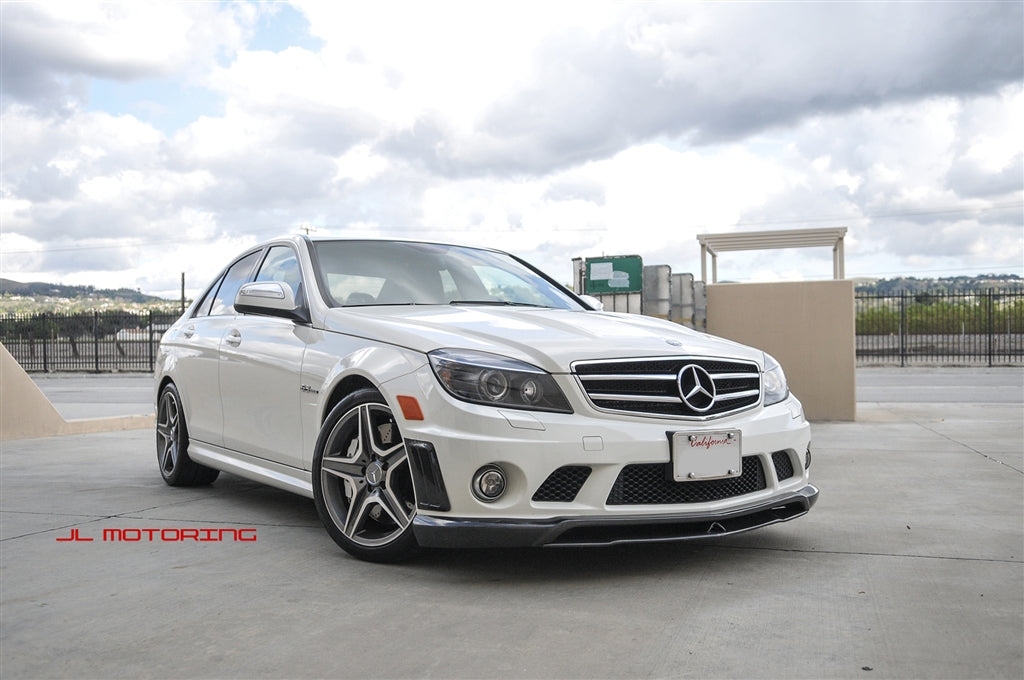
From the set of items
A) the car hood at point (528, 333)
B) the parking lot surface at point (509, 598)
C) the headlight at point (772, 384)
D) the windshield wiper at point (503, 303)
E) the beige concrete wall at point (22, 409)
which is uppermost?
the windshield wiper at point (503, 303)

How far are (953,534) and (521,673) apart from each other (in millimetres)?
2855

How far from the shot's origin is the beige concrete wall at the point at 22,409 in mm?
9656

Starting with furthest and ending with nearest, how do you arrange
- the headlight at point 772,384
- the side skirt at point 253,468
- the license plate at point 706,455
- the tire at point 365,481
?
the side skirt at point 253,468, the headlight at point 772,384, the tire at point 365,481, the license plate at point 706,455

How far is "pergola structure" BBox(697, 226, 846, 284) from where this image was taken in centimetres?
1227

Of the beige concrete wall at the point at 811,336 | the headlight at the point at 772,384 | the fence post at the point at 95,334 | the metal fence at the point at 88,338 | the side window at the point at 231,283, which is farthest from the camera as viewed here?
the metal fence at the point at 88,338

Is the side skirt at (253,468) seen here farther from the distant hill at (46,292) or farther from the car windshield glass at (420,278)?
the distant hill at (46,292)

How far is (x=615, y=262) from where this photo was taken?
432 inches

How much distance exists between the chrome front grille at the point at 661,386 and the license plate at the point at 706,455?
10cm

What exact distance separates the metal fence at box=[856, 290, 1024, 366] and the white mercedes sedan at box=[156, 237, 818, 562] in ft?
95.5

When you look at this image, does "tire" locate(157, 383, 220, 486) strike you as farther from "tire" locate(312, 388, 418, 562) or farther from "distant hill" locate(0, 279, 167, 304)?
"distant hill" locate(0, 279, 167, 304)

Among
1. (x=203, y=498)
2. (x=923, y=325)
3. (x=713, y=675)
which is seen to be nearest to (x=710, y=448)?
(x=713, y=675)

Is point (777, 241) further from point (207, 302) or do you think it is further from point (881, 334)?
point (881, 334)

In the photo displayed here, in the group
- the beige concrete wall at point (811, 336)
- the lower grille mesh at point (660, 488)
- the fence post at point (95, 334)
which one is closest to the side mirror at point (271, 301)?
the lower grille mesh at point (660, 488)

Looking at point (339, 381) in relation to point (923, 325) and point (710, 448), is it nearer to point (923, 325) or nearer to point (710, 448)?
point (710, 448)
